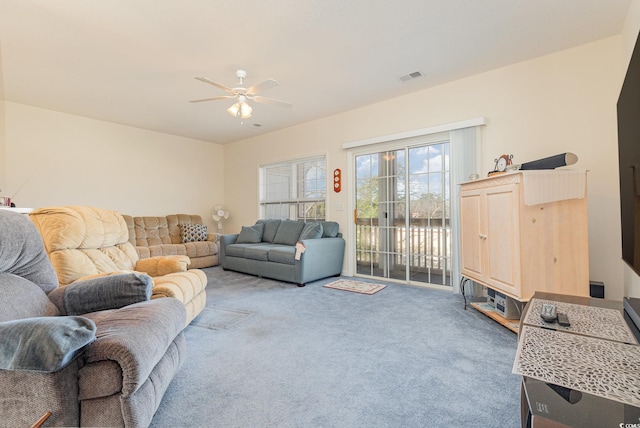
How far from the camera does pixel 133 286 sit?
5.26ft

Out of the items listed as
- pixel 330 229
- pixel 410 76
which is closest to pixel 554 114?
pixel 410 76

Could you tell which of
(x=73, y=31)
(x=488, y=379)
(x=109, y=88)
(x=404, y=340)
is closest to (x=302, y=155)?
(x=109, y=88)

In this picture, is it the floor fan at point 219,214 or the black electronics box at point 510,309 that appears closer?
the black electronics box at point 510,309

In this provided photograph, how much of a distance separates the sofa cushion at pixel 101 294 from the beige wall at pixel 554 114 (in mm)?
3523

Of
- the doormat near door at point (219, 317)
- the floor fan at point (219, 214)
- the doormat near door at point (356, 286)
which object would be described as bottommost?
the doormat near door at point (219, 317)

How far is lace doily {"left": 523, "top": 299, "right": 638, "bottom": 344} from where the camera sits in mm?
990

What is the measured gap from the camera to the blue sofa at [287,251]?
399 cm

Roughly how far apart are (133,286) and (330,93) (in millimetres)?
3292

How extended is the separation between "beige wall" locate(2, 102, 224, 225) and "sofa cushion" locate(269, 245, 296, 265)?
3.00 meters

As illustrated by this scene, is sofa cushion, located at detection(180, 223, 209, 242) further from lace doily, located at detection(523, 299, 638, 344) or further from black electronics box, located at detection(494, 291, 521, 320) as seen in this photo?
lace doily, located at detection(523, 299, 638, 344)

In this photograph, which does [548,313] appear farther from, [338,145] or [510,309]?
[338,145]

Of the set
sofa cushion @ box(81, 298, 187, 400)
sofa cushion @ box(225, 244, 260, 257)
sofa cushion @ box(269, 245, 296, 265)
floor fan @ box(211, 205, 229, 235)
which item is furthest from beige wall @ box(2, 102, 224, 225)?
sofa cushion @ box(81, 298, 187, 400)

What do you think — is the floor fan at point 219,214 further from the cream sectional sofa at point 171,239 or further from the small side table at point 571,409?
the small side table at point 571,409

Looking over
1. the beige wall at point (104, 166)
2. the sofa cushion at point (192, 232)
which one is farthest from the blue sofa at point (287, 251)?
the beige wall at point (104, 166)
